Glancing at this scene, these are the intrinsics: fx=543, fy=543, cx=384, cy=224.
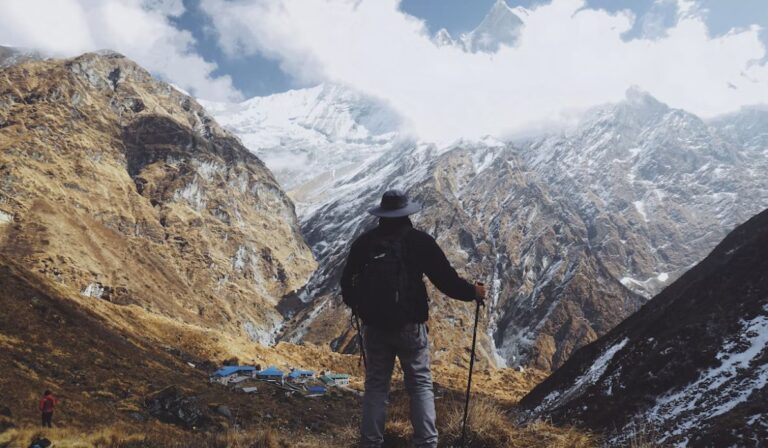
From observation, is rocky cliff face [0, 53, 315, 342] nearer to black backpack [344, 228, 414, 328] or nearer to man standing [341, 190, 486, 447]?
man standing [341, 190, 486, 447]

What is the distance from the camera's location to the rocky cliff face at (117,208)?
113438 mm

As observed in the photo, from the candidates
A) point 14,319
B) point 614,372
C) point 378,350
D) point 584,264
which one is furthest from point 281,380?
point 584,264

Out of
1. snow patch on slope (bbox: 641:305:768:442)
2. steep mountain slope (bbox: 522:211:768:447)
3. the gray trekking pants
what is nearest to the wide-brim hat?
the gray trekking pants

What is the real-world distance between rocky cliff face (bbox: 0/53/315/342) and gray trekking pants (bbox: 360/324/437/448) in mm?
110064

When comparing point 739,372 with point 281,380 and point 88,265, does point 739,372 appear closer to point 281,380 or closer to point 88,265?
point 281,380

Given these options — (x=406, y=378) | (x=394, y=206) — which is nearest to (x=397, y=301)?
(x=406, y=378)

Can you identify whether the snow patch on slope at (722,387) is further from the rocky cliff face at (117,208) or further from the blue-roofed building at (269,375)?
the rocky cliff face at (117,208)

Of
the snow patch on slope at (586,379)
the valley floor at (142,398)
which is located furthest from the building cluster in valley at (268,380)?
the snow patch on slope at (586,379)

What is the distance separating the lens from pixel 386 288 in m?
6.17

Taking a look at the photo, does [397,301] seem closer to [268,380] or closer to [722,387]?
[722,387]

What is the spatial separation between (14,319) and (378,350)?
4128cm

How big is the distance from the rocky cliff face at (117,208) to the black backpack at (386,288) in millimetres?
110389

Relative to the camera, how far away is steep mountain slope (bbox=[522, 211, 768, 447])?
44.2 ft

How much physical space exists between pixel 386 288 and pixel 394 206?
1.08 m
